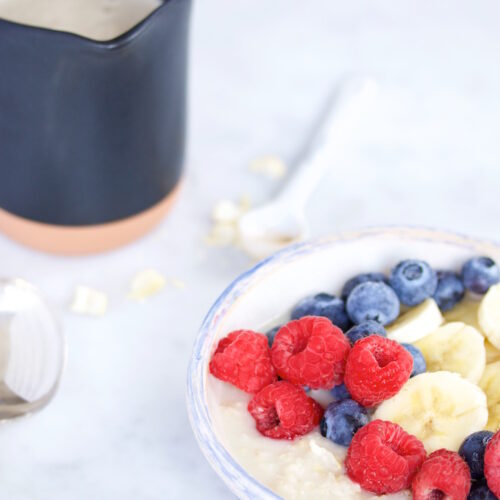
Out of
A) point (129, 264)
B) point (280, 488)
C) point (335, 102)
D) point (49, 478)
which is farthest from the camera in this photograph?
point (335, 102)

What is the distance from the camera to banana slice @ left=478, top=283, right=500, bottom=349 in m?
0.85

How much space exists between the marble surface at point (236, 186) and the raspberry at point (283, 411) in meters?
0.11

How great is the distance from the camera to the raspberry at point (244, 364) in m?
0.79

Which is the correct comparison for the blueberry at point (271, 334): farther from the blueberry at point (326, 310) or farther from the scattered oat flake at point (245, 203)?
the scattered oat flake at point (245, 203)

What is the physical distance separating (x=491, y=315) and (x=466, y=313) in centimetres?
5

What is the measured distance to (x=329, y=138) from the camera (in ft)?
3.78

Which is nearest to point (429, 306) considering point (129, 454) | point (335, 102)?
point (129, 454)

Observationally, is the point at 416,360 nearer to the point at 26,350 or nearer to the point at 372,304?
the point at 372,304

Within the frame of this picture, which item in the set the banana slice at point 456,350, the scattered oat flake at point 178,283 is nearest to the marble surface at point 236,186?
the scattered oat flake at point 178,283

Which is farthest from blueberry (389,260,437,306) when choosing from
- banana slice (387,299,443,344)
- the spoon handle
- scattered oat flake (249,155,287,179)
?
scattered oat flake (249,155,287,179)

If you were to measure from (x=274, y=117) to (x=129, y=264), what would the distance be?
32 centimetres

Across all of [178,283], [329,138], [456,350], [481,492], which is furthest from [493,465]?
[329,138]

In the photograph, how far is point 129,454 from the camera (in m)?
0.88

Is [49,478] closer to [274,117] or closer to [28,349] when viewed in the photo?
[28,349]
